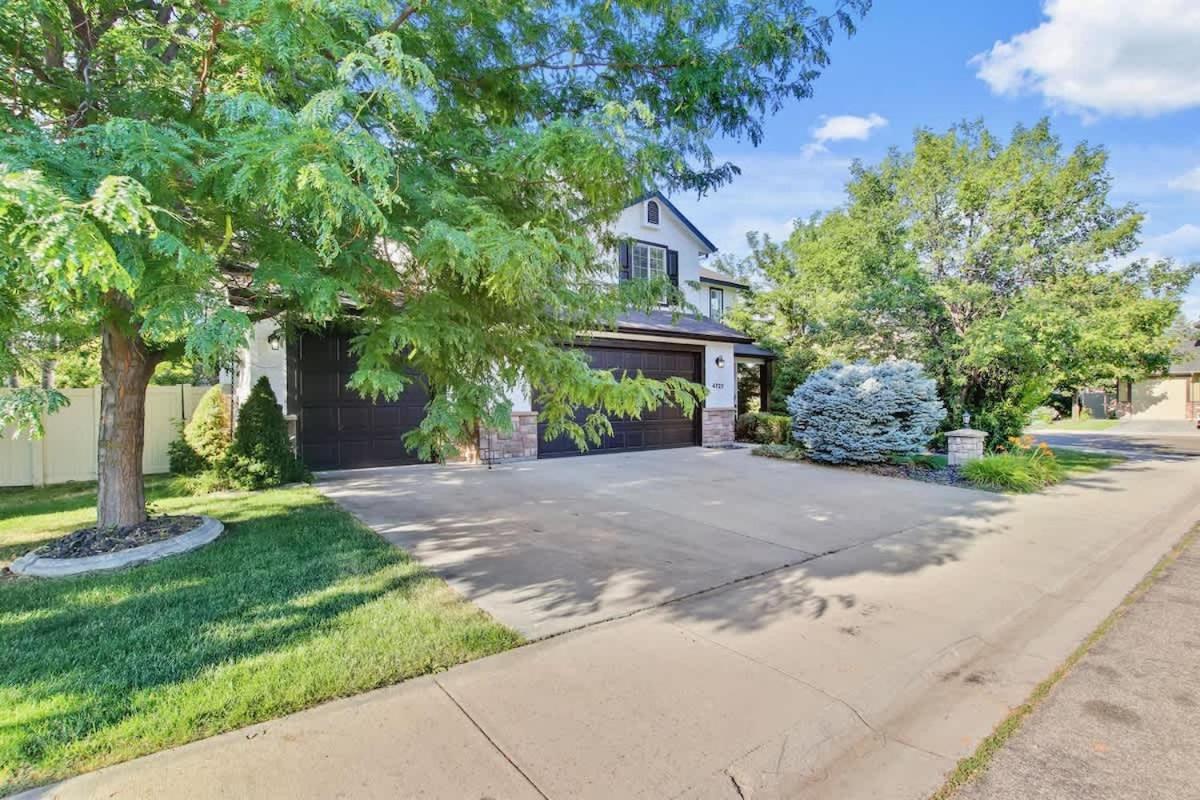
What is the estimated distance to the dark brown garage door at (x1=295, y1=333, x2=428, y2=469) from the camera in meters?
9.66

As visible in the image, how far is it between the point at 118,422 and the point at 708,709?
597 cm

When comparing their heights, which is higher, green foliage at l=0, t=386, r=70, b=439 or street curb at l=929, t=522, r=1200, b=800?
green foliage at l=0, t=386, r=70, b=439

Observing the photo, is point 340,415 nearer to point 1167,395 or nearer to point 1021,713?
point 1021,713

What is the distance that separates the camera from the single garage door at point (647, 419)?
12391 millimetres

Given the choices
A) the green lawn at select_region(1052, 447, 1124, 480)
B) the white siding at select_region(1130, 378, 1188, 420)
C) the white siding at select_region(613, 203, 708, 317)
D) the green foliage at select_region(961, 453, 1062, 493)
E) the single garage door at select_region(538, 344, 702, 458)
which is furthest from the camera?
the white siding at select_region(1130, 378, 1188, 420)

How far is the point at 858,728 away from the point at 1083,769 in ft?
3.31

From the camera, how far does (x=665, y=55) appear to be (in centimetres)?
477

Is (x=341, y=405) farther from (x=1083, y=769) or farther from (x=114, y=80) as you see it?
(x=1083, y=769)

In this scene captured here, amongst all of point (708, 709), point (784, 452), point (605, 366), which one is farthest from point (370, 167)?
point (784, 452)

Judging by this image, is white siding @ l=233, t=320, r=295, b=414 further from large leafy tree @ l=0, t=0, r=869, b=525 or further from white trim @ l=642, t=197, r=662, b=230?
white trim @ l=642, t=197, r=662, b=230

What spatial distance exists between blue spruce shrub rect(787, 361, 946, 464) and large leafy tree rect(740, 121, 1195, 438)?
1.30 meters

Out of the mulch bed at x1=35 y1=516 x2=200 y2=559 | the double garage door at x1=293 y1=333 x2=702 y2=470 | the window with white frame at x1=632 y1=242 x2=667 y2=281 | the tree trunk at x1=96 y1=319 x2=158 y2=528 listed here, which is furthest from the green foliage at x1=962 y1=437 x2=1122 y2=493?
the tree trunk at x1=96 y1=319 x2=158 y2=528

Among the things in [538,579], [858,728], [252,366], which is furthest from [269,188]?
[252,366]

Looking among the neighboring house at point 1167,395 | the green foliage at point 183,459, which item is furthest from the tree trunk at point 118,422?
the neighboring house at point 1167,395
